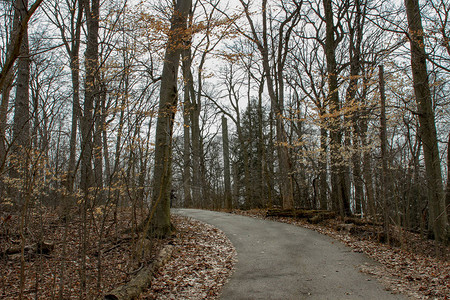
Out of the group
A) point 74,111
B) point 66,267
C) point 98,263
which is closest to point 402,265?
point 98,263

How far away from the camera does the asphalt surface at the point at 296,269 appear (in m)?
4.71

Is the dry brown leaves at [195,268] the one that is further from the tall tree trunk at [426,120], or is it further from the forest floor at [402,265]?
the tall tree trunk at [426,120]

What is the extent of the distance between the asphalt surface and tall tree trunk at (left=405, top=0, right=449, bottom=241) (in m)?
3.40

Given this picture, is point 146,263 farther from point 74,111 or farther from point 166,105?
point 74,111

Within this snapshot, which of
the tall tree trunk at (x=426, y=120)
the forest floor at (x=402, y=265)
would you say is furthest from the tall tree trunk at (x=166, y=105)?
the tall tree trunk at (x=426, y=120)

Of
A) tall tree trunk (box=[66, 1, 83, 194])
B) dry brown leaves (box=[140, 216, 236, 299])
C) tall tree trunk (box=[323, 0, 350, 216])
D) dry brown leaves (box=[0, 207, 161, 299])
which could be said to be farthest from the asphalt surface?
tall tree trunk (box=[66, 1, 83, 194])

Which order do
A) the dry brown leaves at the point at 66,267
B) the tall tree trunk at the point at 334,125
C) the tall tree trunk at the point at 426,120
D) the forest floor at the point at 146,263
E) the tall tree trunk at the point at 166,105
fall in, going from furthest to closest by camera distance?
the tall tree trunk at the point at 334,125 → the tall tree trunk at the point at 426,120 → the tall tree trunk at the point at 166,105 → the forest floor at the point at 146,263 → the dry brown leaves at the point at 66,267

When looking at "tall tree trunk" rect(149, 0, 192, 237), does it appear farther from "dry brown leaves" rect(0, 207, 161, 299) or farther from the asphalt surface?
the asphalt surface

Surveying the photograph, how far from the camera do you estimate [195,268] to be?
608 cm

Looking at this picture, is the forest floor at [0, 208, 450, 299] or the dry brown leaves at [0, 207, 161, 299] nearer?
the dry brown leaves at [0, 207, 161, 299]

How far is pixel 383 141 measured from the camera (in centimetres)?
823

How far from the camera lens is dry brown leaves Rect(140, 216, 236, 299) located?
4.95 metres

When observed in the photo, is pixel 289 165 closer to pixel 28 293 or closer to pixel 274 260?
pixel 274 260

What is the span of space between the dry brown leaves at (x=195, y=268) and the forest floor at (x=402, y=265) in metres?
2.84
